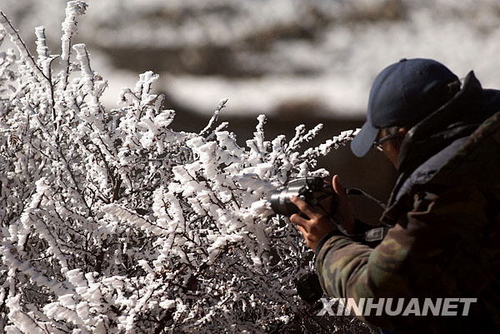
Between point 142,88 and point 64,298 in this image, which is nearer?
point 64,298

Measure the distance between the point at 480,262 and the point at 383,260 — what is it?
27 centimetres

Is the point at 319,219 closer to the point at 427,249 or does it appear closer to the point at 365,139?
the point at 365,139

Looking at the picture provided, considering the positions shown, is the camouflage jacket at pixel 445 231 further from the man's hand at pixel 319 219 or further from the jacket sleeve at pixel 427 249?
the man's hand at pixel 319 219

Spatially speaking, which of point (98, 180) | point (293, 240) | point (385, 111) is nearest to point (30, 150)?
point (98, 180)

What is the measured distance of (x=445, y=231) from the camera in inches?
65.7

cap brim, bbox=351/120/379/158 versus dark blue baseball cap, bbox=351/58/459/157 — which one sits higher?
dark blue baseball cap, bbox=351/58/459/157

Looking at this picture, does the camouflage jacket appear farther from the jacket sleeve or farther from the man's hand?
the man's hand

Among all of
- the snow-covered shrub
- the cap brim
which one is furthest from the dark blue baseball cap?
the snow-covered shrub

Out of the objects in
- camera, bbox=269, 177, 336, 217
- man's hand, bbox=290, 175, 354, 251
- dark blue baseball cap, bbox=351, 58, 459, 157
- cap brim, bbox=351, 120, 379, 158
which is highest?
dark blue baseball cap, bbox=351, 58, 459, 157

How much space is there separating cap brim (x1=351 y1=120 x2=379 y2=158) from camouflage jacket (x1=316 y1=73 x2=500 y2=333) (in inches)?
8.1

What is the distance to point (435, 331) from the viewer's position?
1.85m

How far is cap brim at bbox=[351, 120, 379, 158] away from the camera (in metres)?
2.02

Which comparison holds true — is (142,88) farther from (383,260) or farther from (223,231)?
(383,260)

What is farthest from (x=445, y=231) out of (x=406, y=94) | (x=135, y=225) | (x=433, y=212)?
(x=135, y=225)
